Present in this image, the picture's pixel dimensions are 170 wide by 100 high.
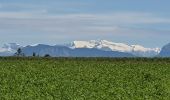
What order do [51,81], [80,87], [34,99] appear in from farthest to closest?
[51,81]
[80,87]
[34,99]

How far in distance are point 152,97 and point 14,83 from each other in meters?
12.9

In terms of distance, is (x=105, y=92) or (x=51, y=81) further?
(x=51, y=81)

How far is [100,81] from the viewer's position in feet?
162

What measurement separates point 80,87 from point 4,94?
8.04m

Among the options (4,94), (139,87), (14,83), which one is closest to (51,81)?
(14,83)

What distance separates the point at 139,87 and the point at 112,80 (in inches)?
258

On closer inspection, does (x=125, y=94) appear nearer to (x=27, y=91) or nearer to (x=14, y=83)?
(x=27, y=91)

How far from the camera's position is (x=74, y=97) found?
3584 cm

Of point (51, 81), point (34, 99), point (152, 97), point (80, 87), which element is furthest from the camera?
point (51, 81)

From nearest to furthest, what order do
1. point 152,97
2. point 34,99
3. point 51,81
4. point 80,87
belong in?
1. point 34,99
2. point 152,97
3. point 80,87
4. point 51,81

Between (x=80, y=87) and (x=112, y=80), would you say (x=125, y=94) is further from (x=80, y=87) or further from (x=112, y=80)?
(x=112, y=80)

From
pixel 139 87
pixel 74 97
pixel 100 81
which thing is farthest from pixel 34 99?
pixel 100 81

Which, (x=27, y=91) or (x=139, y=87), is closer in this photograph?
(x=27, y=91)

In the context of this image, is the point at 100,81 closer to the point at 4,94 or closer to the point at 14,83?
the point at 14,83
